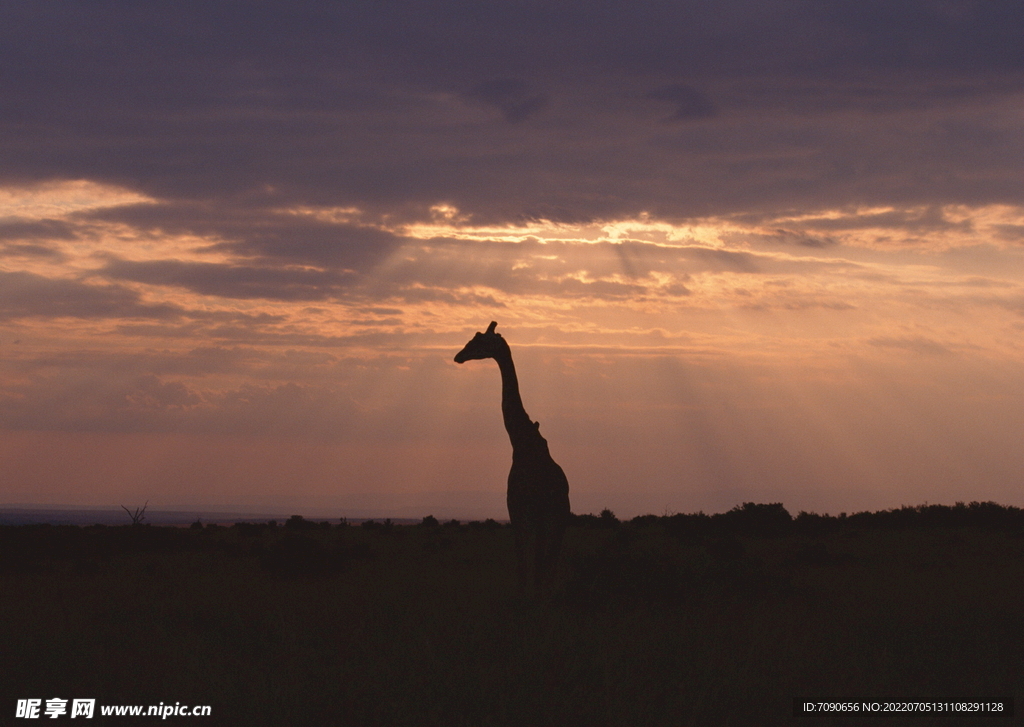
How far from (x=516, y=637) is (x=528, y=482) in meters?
3.22

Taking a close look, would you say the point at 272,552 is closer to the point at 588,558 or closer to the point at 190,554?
the point at 190,554

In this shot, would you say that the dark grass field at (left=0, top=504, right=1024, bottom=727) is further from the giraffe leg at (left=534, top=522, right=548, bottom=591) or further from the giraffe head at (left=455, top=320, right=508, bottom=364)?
the giraffe head at (left=455, top=320, right=508, bottom=364)

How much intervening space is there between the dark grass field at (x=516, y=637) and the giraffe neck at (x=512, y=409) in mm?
2693

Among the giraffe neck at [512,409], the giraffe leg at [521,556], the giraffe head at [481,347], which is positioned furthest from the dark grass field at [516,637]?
the giraffe head at [481,347]

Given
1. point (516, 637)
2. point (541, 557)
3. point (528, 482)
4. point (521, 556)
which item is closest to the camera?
point (516, 637)

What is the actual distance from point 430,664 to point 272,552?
46.3 ft

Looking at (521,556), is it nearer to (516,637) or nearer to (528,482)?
(528,482)

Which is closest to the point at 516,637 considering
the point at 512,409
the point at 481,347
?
the point at 512,409

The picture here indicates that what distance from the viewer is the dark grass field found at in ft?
30.8

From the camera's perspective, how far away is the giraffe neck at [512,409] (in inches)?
579

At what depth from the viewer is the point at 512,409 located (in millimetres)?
14789

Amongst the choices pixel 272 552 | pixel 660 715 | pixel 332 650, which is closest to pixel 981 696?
pixel 660 715

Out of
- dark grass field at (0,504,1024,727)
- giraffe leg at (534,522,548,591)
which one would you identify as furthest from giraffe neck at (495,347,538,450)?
dark grass field at (0,504,1024,727)

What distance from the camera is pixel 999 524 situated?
106 feet
